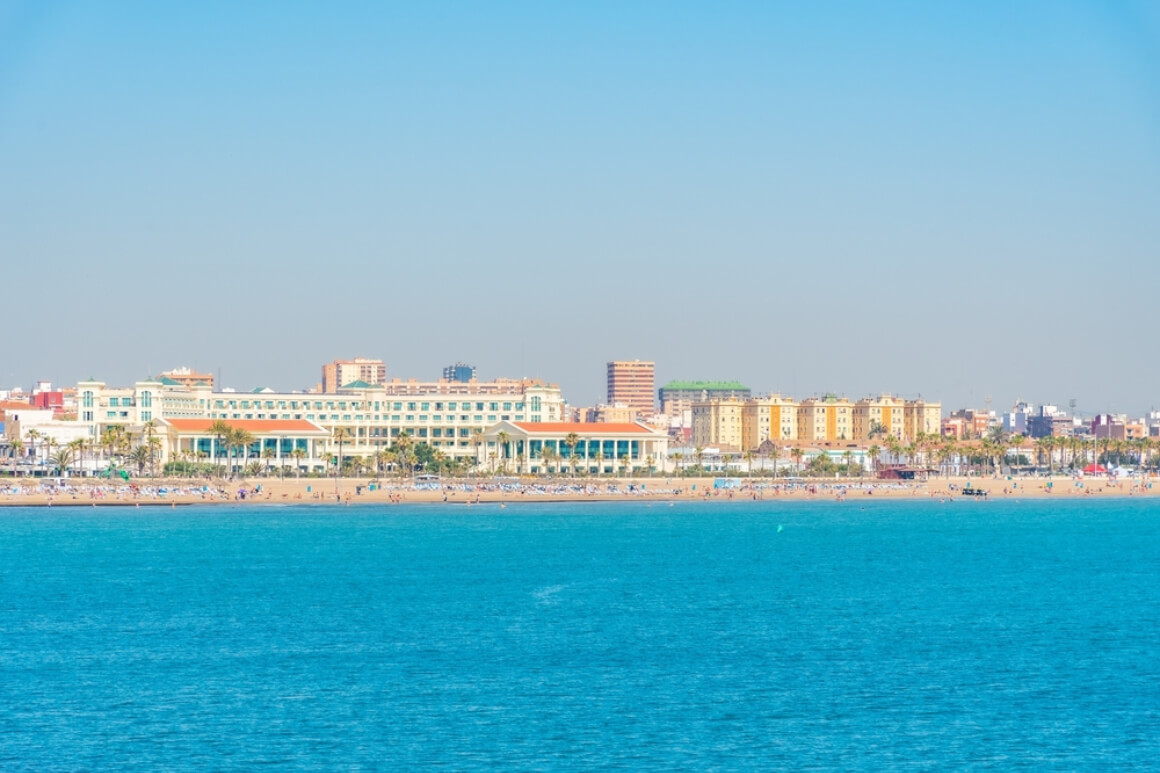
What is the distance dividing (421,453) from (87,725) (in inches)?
4483

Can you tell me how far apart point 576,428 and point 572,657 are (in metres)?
109

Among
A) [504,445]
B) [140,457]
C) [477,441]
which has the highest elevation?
[477,441]

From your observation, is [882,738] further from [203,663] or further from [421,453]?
[421,453]

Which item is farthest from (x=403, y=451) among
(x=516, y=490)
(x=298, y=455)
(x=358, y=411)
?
(x=358, y=411)

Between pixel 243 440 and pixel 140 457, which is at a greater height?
pixel 243 440

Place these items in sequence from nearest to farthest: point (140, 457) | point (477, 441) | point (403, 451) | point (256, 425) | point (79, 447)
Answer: point (140, 457) < point (79, 447) < point (403, 451) < point (256, 425) < point (477, 441)

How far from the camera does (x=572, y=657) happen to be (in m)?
42.4

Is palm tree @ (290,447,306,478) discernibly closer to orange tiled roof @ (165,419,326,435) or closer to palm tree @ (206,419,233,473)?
orange tiled roof @ (165,419,326,435)

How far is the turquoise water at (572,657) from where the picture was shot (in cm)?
3266

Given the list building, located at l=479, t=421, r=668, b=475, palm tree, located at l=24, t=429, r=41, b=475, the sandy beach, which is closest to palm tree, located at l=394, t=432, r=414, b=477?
the sandy beach

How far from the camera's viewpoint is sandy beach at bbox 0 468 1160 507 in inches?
4619

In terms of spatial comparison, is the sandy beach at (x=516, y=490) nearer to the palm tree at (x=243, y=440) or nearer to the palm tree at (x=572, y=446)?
the palm tree at (x=243, y=440)

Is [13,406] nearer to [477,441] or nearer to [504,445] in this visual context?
[477,441]

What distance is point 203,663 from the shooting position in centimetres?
4103
